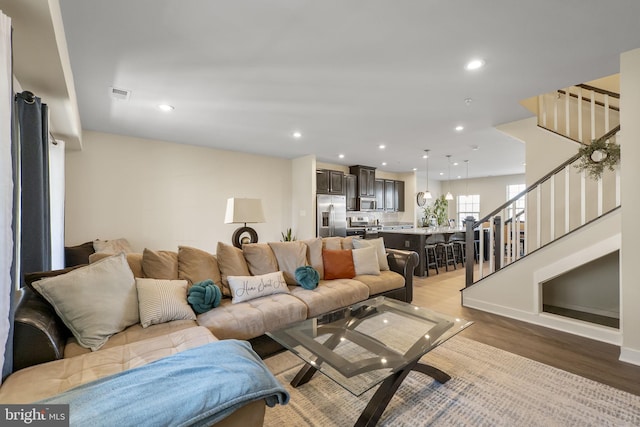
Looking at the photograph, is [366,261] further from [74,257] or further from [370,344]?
[74,257]

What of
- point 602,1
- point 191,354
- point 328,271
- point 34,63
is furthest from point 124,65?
point 602,1

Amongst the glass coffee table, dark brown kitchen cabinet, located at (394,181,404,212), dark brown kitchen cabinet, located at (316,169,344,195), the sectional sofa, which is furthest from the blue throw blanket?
dark brown kitchen cabinet, located at (394,181,404,212)

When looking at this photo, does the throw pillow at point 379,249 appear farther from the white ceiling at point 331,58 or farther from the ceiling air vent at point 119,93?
the ceiling air vent at point 119,93

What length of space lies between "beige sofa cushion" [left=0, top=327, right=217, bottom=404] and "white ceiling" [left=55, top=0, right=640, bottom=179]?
80.8 inches

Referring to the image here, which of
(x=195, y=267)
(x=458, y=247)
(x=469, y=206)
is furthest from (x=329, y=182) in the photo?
(x=469, y=206)

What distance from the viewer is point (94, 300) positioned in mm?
1715

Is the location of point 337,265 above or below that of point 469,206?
below

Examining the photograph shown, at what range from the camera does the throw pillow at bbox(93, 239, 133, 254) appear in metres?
3.75

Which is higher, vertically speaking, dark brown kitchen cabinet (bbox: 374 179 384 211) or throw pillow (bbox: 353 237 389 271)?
dark brown kitchen cabinet (bbox: 374 179 384 211)

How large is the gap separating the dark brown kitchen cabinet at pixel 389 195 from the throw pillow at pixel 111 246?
6.38 metres

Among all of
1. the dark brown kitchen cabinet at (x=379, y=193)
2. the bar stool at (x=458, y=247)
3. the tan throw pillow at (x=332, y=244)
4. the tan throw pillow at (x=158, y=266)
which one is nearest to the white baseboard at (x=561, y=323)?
the tan throw pillow at (x=332, y=244)

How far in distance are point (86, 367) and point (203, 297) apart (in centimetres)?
92

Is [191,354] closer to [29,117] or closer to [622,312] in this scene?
[29,117]

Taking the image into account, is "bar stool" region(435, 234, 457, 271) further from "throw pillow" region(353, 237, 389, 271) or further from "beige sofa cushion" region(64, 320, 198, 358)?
"beige sofa cushion" region(64, 320, 198, 358)
